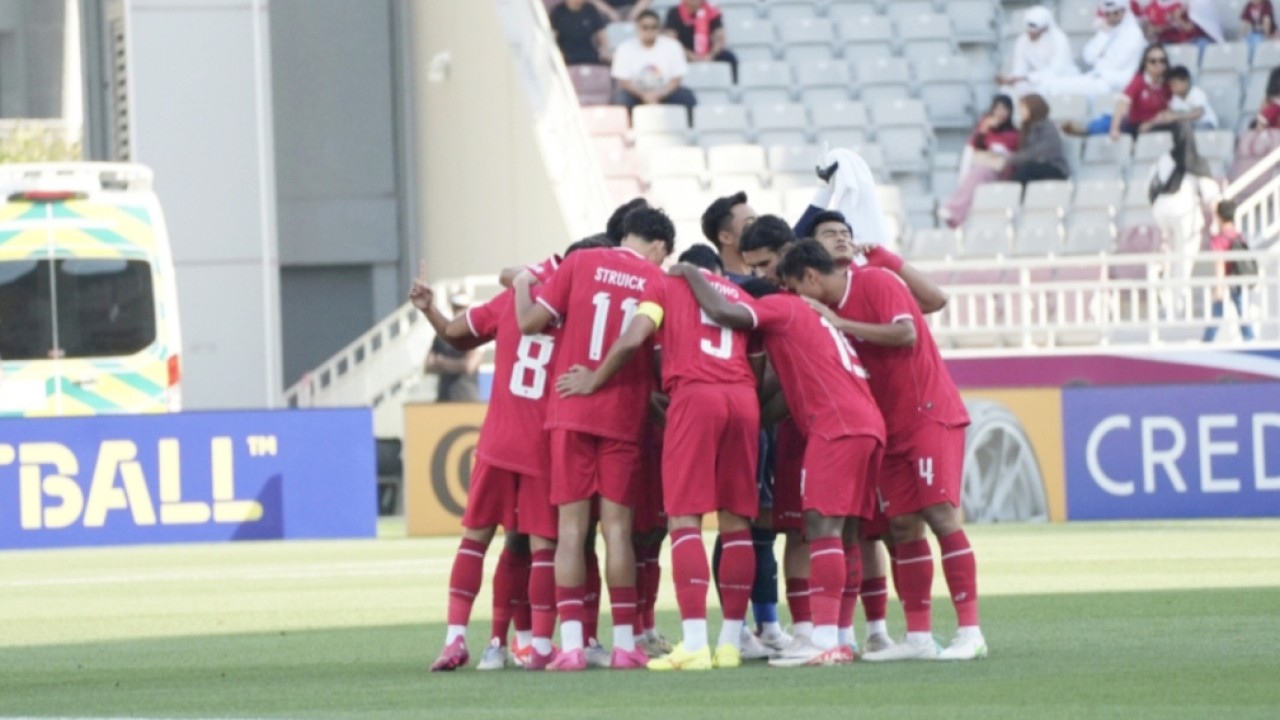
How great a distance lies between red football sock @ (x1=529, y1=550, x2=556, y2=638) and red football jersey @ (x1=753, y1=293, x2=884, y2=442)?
1.26 metres

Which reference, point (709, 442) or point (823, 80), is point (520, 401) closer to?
point (709, 442)

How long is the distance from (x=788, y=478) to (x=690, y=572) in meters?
0.87

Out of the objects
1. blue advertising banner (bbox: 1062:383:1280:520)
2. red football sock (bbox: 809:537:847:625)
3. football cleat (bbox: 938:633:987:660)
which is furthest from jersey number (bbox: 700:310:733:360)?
blue advertising banner (bbox: 1062:383:1280:520)

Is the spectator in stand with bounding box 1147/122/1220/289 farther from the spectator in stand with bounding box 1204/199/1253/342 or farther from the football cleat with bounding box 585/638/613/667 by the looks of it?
the football cleat with bounding box 585/638/613/667

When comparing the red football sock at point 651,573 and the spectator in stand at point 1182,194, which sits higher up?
the spectator in stand at point 1182,194

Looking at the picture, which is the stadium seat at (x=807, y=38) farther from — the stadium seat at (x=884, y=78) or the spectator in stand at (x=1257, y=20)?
the spectator in stand at (x=1257, y=20)

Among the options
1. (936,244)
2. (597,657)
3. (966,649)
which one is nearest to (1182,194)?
(936,244)

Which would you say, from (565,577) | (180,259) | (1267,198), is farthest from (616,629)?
(180,259)

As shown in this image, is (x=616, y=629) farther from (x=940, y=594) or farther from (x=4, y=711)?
(x=940, y=594)

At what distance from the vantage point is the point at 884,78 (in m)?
30.2

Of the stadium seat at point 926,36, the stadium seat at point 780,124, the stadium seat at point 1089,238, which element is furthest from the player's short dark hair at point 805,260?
the stadium seat at point 926,36

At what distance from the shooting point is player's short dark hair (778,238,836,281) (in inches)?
430

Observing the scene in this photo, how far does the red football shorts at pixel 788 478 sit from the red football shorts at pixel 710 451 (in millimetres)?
468

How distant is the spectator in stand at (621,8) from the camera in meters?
30.0
